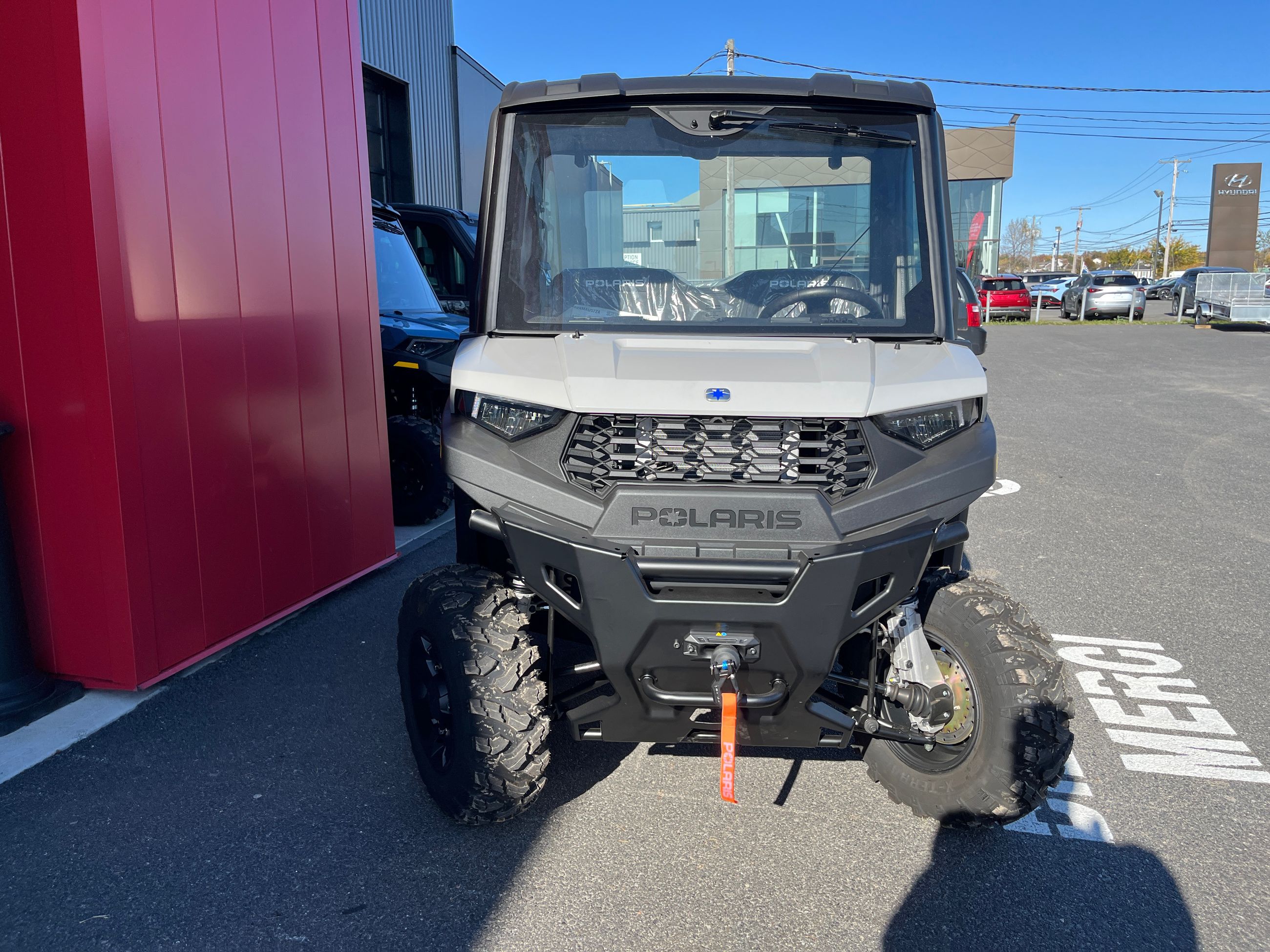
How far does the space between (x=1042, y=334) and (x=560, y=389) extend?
25.5 meters

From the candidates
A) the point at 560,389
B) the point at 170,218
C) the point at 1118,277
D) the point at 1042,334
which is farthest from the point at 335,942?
the point at 1118,277

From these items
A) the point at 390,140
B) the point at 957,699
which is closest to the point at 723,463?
the point at 957,699

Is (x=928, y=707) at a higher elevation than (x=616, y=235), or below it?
below

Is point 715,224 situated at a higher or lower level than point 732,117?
lower

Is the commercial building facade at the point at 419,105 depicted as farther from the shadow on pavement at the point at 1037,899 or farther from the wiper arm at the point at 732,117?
the shadow on pavement at the point at 1037,899

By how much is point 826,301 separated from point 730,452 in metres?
0.84

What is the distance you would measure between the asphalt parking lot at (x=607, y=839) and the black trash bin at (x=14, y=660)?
0.38 meters

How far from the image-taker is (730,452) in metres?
2.60

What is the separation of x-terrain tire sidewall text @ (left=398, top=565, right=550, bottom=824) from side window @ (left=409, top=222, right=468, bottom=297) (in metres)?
6.93

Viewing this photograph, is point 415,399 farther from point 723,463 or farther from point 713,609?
point 713,609

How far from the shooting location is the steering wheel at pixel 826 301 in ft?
10.2

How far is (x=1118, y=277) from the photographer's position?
32594 millimetres

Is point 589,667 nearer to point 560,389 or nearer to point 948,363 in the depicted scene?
point 560,389

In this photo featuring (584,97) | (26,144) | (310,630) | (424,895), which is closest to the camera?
(424,895)
